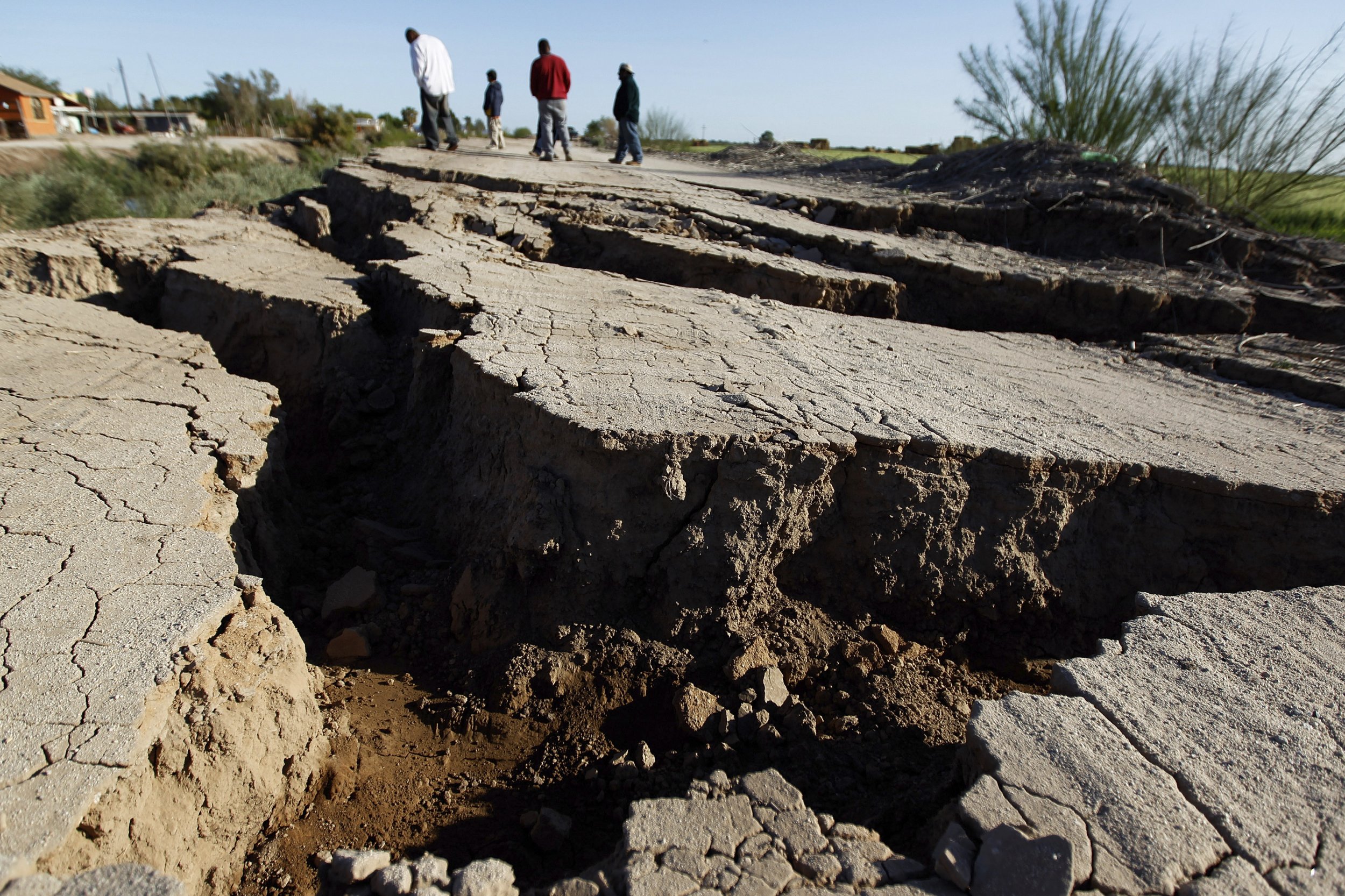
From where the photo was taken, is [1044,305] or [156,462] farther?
[1044,305]

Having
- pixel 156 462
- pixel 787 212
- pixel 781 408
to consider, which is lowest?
pixel 156 462

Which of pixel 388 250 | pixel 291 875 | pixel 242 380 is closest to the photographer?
pixel 291 875

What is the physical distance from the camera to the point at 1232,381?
4422mm

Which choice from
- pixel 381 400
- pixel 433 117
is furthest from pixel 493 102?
pixel 381 400

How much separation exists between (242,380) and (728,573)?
2566 mm

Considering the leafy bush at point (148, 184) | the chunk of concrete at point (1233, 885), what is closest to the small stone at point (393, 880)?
the chunk of concrete at point (1233, 885)

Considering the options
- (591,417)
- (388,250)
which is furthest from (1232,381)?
(388,250)

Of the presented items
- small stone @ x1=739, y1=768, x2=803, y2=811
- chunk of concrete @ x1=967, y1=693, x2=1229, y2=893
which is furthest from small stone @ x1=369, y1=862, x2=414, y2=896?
chunk of concrete @ x1=967, y1=693, x2=1229, y2=893

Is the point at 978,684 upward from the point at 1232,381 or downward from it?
downward

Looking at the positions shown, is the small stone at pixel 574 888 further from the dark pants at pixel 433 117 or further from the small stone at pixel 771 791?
the dark pants at pixel 433 117

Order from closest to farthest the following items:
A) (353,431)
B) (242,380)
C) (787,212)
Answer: (242,380) < (353,431) < (787,212)

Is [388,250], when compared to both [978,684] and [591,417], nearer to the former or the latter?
[591,417]

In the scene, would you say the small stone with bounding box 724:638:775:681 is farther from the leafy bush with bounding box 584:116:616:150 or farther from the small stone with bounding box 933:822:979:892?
the leafy bush with bounding box 584:116:616:150

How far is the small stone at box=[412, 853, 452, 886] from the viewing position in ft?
5.42
